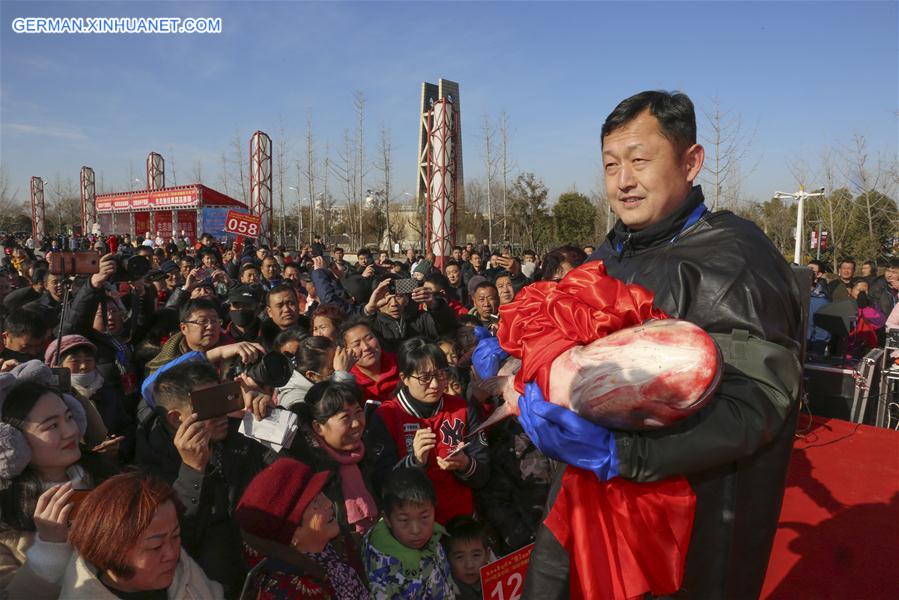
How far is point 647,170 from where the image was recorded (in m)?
1.51

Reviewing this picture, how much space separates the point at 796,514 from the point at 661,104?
3.20 metres

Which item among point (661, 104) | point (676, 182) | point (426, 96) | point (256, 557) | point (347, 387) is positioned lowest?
point (256, 557)

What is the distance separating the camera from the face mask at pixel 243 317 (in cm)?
465

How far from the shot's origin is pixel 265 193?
74.6ft

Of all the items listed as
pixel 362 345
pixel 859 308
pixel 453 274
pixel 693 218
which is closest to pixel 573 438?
pixel 693 218

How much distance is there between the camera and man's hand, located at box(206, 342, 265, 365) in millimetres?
3014

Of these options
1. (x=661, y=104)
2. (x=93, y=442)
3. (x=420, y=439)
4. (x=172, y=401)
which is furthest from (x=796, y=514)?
(x=93, y=442)

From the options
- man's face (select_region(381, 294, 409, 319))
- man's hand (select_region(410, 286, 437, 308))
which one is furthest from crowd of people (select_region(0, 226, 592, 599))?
man's hand (select_region(410, 286, 437, 308))

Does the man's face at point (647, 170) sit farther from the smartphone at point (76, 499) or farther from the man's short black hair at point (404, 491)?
the smartphone at point (76, 499)

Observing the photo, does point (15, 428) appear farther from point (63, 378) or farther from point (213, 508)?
point (213, 508)

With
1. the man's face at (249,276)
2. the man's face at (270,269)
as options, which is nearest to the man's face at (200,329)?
the man's face at (249,276)

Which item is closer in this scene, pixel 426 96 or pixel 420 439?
pixel 420 439

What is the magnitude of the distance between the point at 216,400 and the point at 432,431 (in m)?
1.22

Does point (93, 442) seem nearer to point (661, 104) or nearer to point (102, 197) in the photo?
point (661, 104)
